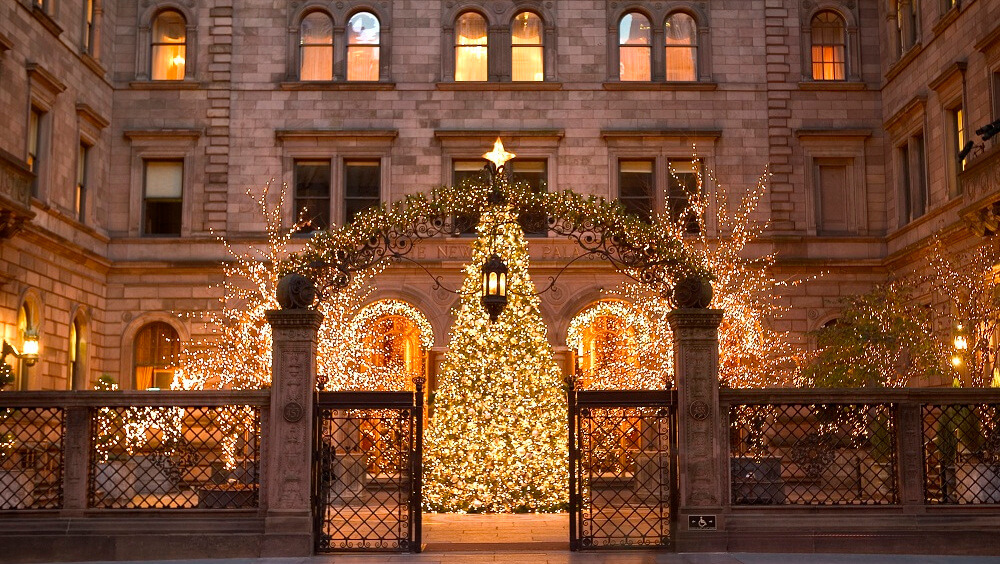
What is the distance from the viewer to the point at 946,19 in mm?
27156

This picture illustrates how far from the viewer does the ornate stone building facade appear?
30.7 meters

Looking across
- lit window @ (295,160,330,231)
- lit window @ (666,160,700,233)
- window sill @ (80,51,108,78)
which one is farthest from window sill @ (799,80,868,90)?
window sill @ (80,51,108,78)

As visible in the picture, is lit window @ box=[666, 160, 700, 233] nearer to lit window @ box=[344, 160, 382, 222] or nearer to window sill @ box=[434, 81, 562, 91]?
window sill @ box=[434, 81, 562, 91]

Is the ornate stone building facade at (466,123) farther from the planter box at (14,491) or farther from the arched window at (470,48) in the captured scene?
the planter box at (14,491)

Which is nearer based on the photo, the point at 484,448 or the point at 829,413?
the point at 829,413

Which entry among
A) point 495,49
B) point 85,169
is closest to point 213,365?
point 85,169

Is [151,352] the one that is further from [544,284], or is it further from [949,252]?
[949,252]

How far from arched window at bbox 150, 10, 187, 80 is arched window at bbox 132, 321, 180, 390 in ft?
22.1

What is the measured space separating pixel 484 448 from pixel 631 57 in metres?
16.0

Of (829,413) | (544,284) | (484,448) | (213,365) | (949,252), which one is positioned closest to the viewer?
(829,413)

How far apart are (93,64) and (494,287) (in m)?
17.5

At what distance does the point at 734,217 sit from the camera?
1210 inches

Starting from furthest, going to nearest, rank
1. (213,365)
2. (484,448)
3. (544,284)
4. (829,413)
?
(544,284), (213,365), (484,448), (829,413)

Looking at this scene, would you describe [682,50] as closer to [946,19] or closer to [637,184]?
[637,184]
